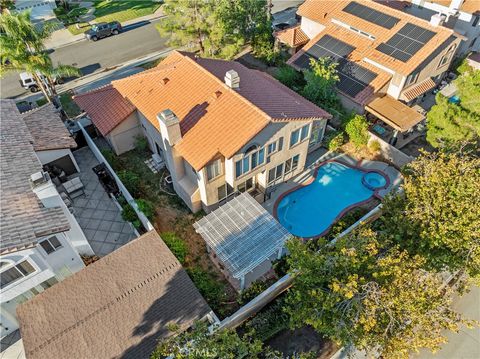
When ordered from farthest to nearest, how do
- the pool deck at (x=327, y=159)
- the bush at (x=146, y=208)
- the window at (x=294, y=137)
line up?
the pool deck at (x=327, y=159) → the window at (x=294, y=137) → the bush at (x=146, y=208)

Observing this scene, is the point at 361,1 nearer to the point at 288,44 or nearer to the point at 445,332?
the point at 288,44

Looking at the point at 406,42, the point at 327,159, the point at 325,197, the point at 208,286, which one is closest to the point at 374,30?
the point at 406,42

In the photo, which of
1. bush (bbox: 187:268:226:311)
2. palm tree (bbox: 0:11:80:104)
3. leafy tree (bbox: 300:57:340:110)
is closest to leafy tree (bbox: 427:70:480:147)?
leafy tree (bbox: 300:57:340:110)

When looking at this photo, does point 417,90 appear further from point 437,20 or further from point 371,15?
point 371,15

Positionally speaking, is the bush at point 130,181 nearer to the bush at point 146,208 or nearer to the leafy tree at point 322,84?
the bush at point 146,208

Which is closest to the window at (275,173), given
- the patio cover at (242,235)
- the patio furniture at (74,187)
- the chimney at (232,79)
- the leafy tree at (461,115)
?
the patio cover at (242,235)

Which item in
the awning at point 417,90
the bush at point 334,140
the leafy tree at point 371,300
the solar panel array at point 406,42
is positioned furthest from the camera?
the awning at point 417,90
